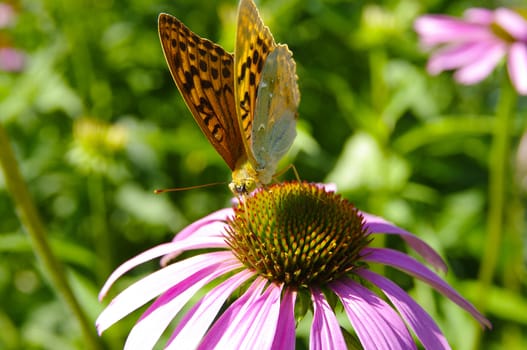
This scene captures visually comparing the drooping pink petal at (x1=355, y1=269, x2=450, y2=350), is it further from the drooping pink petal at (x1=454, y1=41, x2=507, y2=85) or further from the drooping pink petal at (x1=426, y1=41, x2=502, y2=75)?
the drooping pink petal at (x1=426, y1=41, x2=502, y2=75)

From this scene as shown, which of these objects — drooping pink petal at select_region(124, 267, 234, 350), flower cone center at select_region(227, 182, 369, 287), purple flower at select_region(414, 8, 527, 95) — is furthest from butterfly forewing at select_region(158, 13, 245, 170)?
purple flower at select_region(414, 8, 527, 95)

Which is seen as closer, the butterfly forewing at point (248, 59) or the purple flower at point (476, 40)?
the butterfly forewing at point (248, 59)

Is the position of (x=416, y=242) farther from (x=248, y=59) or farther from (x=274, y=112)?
(x=248, y=59)

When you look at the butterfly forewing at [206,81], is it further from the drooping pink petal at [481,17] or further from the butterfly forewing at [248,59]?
the drooping pink petal at [481,17]

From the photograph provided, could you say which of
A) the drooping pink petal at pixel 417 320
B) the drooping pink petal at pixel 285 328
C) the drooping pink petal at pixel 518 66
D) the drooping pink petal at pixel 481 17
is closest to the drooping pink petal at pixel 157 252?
the drooping pink petal at pixel 285 328

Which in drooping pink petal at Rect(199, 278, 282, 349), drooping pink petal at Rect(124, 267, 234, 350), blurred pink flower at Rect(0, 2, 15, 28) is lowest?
drooping pink petal at Rect(199, 278, 282, 349)

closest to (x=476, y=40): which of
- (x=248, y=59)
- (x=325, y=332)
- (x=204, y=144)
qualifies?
(x=204, y=144)
